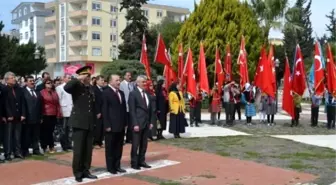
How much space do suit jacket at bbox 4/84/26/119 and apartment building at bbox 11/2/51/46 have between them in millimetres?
89765

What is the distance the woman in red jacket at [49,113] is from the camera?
39.3 feet

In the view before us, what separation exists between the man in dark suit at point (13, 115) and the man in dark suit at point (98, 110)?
5.47 ft

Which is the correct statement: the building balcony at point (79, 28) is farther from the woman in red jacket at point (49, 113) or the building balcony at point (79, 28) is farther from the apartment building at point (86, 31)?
the woman in red jacket at point (49, 113)

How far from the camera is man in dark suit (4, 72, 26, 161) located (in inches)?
427

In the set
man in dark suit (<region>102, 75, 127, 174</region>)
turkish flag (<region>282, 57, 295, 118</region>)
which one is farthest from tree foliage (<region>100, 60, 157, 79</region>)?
man in dark suit (<region>102, 75, 127, 174</region>)

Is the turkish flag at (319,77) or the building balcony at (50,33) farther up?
the building balcony at (50,33)

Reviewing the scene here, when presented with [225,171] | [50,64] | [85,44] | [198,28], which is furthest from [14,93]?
[50,64]

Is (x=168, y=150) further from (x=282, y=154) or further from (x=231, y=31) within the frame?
(x=231, y=31)

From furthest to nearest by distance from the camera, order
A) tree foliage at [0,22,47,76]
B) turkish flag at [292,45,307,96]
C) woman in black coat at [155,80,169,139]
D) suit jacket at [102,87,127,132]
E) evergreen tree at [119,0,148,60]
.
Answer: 1. evergreen tree at [119,0,148,60]
2. tree foliage at [0,22,47,76]
3. turkish flag at [292,45,307,96]
4. woman in black coat at [155,80,169,139]
5. suit jacket at [102,87,127,132]

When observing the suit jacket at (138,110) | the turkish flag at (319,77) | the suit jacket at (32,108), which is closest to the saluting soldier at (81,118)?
the suit jacket at (138,110)

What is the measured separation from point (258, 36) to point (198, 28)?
14.5 feet

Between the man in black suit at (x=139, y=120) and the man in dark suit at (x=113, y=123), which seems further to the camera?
the man in black suit at (x=139, y=120)

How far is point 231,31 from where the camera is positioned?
3541 centimetres

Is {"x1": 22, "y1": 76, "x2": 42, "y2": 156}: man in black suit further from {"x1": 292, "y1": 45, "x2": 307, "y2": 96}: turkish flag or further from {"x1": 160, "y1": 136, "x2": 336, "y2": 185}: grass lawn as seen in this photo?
{"x1": 292, "y1": 45, "x2": 307, "y2": 96}: turkish flag
